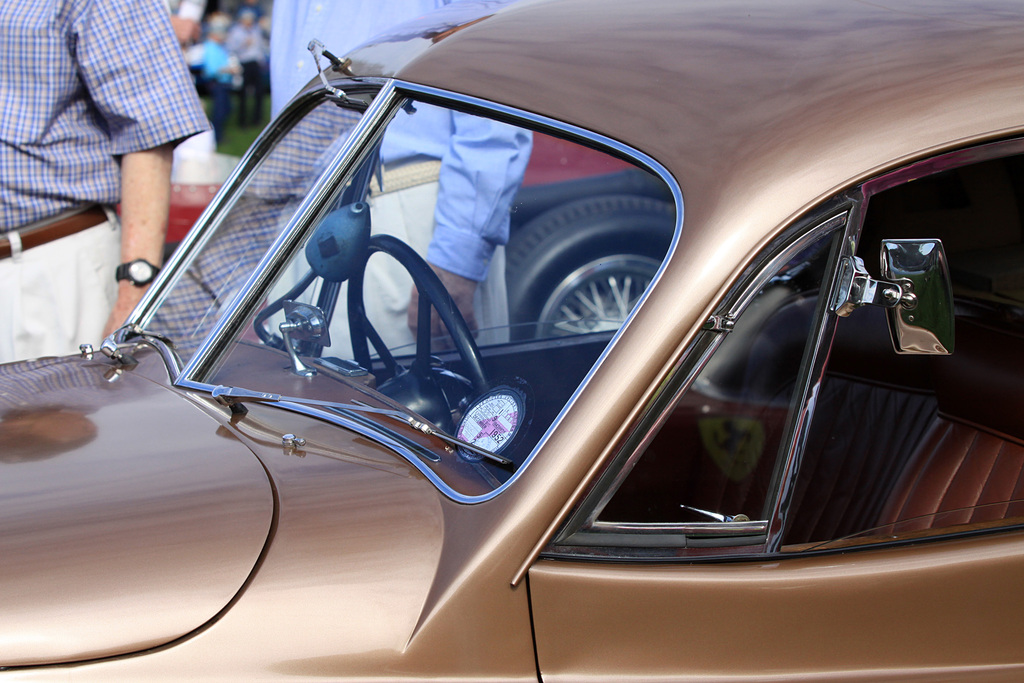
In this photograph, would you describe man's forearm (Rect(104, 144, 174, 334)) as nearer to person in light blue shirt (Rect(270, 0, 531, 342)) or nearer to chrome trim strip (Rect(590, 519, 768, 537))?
person in light blue shirt (Rect(270, 0, 531, 342))

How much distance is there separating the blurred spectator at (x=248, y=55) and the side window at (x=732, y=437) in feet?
36.2

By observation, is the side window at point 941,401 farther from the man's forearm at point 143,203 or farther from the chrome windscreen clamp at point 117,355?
the man's forearm at point 143,203

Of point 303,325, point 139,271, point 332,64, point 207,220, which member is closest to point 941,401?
point 303,325

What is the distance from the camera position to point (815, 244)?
1122 millimetres

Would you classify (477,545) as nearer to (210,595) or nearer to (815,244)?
(210,595)

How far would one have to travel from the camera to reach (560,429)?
110 centimetres

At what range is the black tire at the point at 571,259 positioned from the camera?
1.48 m

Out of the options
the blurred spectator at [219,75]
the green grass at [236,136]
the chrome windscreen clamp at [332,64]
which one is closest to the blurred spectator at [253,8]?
the green grass at [236,136]

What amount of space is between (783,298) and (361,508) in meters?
1.49

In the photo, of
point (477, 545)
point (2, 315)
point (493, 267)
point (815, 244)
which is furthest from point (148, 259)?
point (815, 244)

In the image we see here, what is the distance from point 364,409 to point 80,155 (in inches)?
56.4

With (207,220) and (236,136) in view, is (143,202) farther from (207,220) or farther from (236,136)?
(236,136)

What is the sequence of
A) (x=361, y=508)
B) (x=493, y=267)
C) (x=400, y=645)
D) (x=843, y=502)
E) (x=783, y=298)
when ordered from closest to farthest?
(x=400, y=645), (x=361, y=508), (x=493, y=267), (x=843, y=502), (x=783, y=298)

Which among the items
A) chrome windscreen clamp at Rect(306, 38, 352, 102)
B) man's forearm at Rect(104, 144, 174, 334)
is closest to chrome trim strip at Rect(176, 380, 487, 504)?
chrome windscreen clamp at Rect(306, 38, 352, 102)
